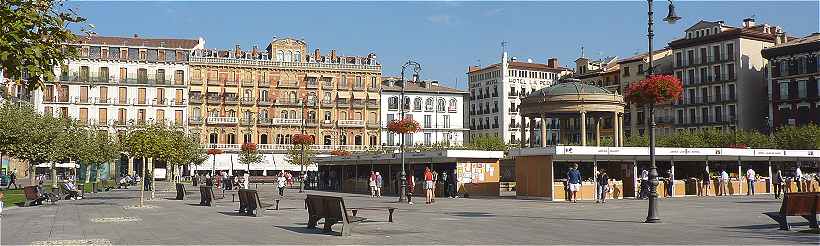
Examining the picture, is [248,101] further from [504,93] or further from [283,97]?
[504,93]

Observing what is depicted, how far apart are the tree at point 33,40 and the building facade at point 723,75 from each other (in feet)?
272

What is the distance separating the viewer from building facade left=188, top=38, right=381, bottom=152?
94.6m

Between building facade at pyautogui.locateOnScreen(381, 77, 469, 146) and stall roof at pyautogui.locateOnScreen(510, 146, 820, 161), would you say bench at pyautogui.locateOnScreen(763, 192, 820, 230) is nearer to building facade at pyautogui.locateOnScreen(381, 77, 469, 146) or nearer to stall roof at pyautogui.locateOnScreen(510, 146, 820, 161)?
stall roof at pyautogui.locateOnScreen(510, 146, 820, 161)

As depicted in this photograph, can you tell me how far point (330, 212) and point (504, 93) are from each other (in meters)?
94.0

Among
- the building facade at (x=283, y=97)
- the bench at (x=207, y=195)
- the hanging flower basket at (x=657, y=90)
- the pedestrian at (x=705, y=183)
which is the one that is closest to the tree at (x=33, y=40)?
the hanging flower basket at (x=657, y=90)

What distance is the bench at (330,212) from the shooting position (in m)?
16.3

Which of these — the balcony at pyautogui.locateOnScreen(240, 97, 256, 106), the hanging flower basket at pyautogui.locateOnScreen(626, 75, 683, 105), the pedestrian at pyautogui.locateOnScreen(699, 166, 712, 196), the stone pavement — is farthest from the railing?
the hanging flower basket at pyautogui.locateOnScreen(626, 75, 683, 105)

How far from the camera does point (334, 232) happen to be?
17219 millimetres

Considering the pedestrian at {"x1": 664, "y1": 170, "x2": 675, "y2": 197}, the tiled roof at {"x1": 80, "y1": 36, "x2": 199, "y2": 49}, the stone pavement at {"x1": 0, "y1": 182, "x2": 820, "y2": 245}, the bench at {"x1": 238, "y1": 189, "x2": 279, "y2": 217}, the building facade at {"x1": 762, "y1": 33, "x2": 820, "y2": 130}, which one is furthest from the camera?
the tiled roof at {"x1": 80, "y1": 36, "x2": 199, "y2": 49}

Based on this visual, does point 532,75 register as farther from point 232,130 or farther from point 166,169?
point 166,169

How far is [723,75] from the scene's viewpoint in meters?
85.8

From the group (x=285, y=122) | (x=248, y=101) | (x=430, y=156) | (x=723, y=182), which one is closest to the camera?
(x=723, y=182)

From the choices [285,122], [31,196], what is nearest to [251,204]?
[31,196]

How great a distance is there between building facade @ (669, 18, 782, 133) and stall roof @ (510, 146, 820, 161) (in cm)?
4165
